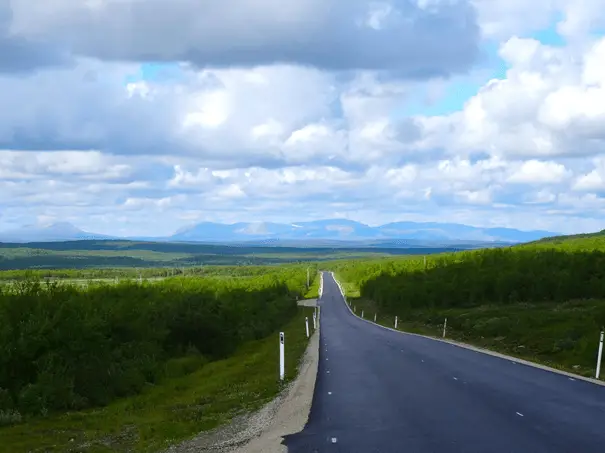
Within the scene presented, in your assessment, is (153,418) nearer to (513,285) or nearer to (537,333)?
(537,333)

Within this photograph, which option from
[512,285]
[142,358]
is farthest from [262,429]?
[512,285]

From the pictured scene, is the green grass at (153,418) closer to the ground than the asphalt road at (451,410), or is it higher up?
closer to the ground

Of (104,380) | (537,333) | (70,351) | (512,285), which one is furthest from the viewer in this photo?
(512,285)

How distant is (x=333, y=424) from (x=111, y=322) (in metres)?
20.2

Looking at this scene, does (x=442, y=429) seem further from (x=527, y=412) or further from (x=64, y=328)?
(x=64, y=328)

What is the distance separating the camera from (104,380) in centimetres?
2644

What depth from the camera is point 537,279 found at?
256 ft

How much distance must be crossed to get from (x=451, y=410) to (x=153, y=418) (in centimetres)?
780

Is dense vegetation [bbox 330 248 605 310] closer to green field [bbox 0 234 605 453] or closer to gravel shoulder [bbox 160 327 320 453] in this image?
green field [bbox 0 234 605 453]

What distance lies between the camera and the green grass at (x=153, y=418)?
15734 millimetres

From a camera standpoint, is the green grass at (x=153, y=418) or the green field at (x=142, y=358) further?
the green field at (x=142, y=358)

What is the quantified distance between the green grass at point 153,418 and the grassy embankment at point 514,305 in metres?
12.9

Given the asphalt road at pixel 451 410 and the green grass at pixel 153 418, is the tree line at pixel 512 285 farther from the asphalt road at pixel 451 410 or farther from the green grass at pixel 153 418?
the green grass at pixel 153 418

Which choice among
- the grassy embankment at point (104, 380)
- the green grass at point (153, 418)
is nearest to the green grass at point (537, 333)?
the grassy embankment at point (104, 380)
